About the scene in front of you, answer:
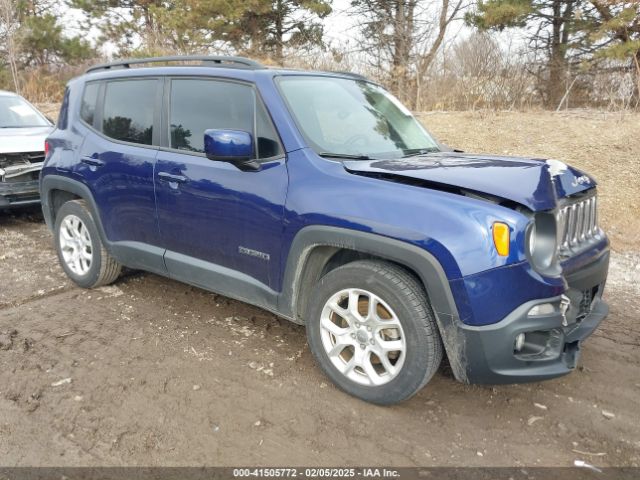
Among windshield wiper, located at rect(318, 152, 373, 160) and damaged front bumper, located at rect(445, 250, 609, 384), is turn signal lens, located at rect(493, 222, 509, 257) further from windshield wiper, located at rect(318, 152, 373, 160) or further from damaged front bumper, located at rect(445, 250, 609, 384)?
windshield wiper, located at rect(318, 152, 373, 160)

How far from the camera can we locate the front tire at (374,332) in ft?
8.77

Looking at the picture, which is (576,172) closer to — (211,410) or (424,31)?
(211,410)

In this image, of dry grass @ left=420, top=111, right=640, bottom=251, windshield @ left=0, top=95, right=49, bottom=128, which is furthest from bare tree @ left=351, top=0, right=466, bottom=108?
windshield @ left=0, top=95, right=49, bottom=128

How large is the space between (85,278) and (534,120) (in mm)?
8770

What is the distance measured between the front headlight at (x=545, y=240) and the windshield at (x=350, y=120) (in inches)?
43.4

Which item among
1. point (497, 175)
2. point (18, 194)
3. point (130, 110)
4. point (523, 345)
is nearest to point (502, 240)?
point (497, 175)

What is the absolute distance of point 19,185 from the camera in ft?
21.6

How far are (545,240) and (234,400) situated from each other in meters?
1.89

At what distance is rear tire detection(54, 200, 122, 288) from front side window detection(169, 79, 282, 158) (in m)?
1.31

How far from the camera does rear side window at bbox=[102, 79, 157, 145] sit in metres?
3.91

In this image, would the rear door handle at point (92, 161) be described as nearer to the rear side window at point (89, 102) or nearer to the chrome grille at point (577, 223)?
the rear side window at point (89, 102)

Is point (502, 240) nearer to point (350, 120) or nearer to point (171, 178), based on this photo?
point (350, 120)

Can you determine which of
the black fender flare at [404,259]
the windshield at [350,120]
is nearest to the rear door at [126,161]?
the windshield at [350,120]

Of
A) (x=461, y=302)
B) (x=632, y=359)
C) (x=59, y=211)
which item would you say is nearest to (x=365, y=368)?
(x=461, y=302)
